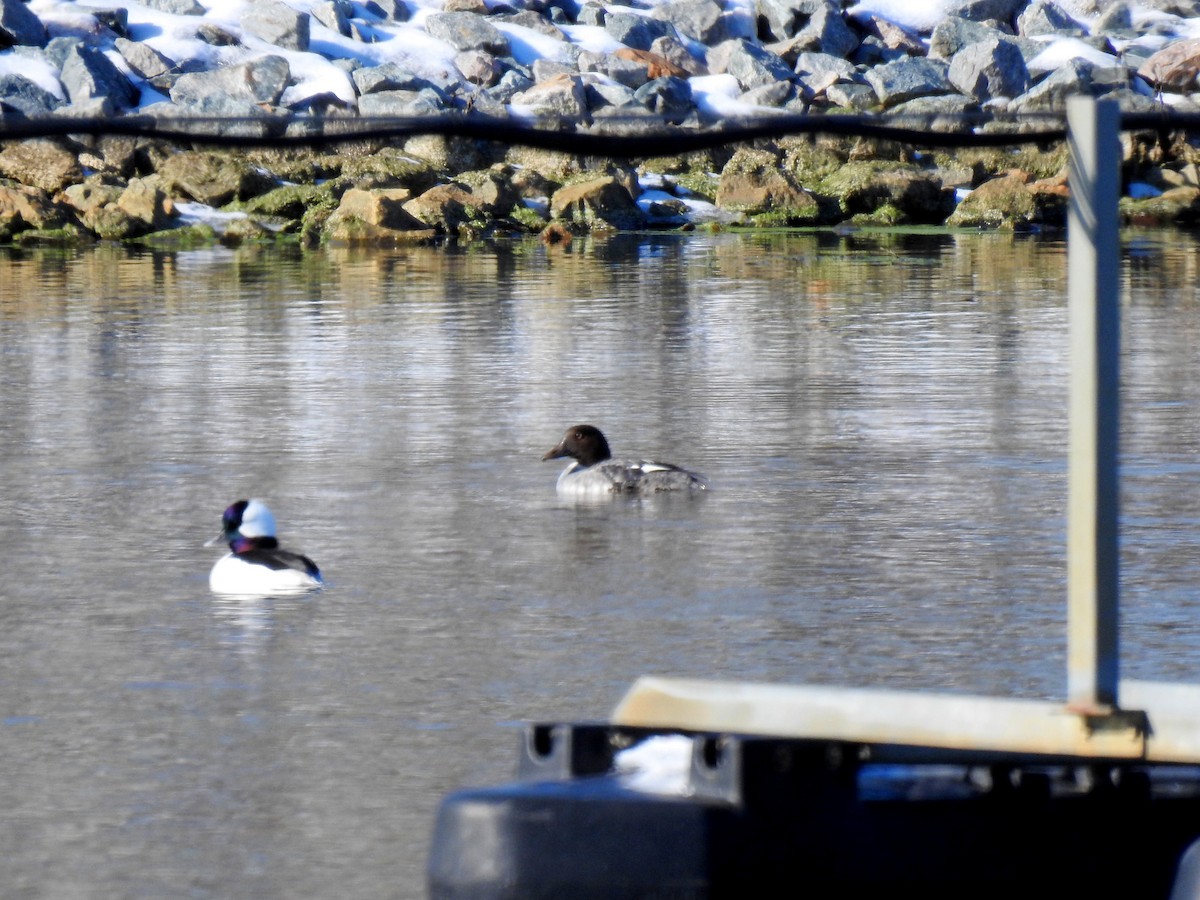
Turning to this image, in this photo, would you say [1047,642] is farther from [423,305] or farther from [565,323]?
[423,305]

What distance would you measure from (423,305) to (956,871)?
1914cm

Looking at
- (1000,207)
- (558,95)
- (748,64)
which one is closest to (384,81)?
(558,95)

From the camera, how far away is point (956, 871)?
5043 millimetres

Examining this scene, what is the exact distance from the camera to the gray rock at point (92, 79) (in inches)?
1964

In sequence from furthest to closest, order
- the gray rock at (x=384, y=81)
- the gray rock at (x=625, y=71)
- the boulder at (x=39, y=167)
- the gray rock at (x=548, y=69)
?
the gray rock at (x=548, y=69), the gray rock at (x=625, y=71), the gray rock at (x=384, y=81), the boulder at (x=39, y=167)

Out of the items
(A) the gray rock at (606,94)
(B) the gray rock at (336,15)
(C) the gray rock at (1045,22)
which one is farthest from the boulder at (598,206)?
(C) the gray rock at (1045,22)

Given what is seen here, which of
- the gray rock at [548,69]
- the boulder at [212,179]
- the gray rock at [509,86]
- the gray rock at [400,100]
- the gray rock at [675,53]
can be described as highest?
the gray rock at [675,53]

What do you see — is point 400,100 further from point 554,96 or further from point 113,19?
point 113,19

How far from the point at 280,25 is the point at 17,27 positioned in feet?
20.6

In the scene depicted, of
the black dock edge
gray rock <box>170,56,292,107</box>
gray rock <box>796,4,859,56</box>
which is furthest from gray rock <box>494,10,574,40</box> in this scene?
the black dock edge

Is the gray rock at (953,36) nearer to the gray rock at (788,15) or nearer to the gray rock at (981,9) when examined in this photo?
the gray rock at (981,9)

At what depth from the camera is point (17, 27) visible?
2133 inches

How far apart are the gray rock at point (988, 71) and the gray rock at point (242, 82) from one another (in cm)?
1642

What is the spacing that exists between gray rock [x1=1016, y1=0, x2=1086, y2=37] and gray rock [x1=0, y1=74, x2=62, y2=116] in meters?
27.6
